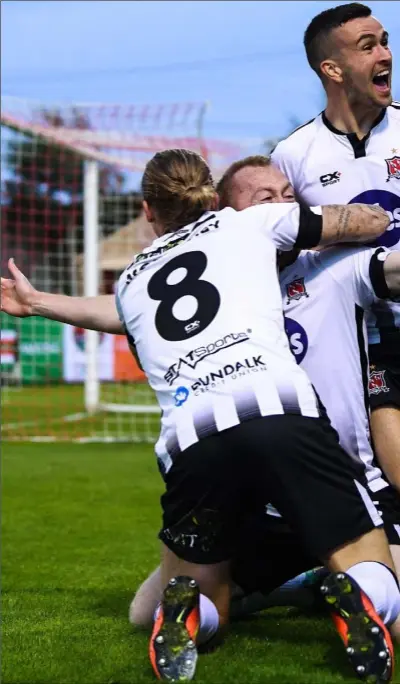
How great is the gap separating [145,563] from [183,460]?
3.02 meters

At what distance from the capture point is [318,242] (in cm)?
387

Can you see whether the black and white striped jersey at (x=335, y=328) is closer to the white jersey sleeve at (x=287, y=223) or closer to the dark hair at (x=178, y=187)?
the white jersey sleeve at (x=287, y=223)

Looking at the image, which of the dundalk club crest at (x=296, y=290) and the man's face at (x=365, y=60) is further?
the man's face at (x=365, y=60)

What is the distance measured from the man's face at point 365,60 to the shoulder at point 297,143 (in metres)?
0.23

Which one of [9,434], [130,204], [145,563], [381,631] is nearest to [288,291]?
[381,631]

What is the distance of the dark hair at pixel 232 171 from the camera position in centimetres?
435

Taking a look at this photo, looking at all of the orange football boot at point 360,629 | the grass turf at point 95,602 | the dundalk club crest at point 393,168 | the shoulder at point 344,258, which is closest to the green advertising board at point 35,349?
the grass turf at point 95,602

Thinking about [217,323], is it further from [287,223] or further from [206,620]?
[206,620]

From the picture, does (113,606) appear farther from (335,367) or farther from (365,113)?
(365,113)

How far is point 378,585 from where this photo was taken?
3576 millimetres

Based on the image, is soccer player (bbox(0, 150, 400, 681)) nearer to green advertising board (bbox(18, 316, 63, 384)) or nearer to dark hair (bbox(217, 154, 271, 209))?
dark hair (bbox(217, 154, 271, 209))

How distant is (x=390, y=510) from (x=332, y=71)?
6.43 ft

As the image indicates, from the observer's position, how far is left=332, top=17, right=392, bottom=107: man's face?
4742 millimetres

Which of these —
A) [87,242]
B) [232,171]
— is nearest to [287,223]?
[232,171]
